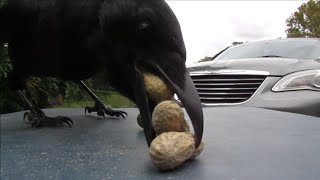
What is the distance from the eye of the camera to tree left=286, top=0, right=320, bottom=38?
496 inches

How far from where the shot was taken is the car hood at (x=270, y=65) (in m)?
2.82

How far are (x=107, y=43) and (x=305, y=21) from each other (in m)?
12.9

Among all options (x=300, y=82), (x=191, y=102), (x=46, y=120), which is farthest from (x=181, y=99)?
A: (x=300, y=82)

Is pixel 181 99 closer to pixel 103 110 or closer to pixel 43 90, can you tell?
pixel 103 110

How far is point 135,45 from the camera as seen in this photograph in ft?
3.60

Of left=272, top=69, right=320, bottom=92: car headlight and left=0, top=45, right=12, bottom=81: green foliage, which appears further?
left=272, top=69, right=320, bottom=92: car headlight

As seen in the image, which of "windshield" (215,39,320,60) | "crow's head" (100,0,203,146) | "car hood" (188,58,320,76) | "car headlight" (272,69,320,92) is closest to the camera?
"crow's head" (100,0,203,146)

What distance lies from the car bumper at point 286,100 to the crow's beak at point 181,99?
5.15ft

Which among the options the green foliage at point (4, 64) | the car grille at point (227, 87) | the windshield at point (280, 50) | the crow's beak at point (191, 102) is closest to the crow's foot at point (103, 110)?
the green foliage at point (4, 64)

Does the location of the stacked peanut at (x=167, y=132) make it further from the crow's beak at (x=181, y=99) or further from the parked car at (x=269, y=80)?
the parked car at (x=269, y=80)

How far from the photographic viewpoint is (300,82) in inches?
106

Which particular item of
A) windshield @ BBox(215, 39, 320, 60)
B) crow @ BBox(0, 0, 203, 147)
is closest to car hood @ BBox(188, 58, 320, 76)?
windshield @ BBox(215, 39, 320, 60)

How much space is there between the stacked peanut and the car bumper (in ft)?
5.19

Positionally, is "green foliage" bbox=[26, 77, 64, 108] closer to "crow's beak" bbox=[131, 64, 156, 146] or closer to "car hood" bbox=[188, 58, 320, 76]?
"car hood" bbox=[188, 58, 320, 76]
